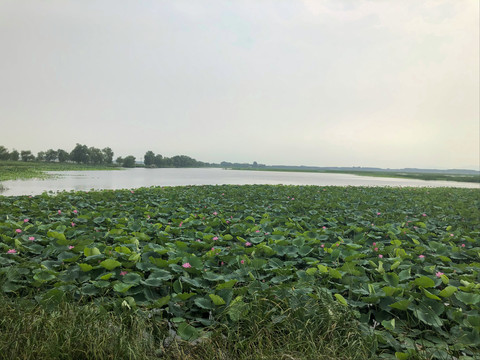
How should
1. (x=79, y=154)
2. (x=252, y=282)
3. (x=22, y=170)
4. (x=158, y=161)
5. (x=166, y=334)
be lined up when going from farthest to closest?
(x=158, y=161), (x=79, y=154), (x=22, y=170), (x=252, y=282), (x=166, y=334)

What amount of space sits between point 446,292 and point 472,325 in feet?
1.14

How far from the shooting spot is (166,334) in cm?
200

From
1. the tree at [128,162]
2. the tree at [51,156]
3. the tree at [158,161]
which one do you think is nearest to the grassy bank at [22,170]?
the tree at [51,156]

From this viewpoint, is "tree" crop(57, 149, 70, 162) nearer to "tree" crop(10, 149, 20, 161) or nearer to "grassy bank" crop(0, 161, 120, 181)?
"tree" crop(10, 149, 20, 161)

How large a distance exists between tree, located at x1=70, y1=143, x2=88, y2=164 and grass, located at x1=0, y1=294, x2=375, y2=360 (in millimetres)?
79213

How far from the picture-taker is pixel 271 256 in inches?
132

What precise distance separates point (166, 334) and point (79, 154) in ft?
263

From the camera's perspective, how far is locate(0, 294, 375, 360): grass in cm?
176

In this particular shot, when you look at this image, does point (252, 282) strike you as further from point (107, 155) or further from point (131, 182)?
point (107, 155)

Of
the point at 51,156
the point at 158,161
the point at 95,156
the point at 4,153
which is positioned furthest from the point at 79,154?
the point at 158,161

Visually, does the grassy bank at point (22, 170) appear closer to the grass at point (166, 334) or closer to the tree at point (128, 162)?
the grass at point (166, 334)

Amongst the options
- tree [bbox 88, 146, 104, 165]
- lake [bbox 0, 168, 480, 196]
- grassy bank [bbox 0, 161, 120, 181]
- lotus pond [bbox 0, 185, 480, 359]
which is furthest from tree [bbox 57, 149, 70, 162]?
lotus pond [bbox 0, 185, 480, 359]

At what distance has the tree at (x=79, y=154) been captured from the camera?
69800 millimetres

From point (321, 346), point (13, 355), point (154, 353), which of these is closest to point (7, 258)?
point (13, 355)
